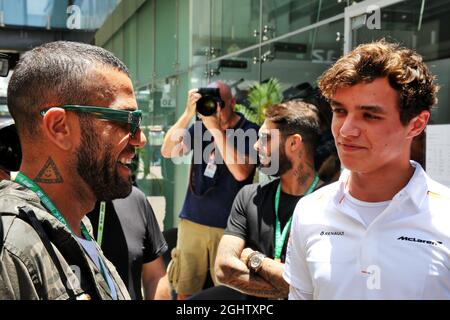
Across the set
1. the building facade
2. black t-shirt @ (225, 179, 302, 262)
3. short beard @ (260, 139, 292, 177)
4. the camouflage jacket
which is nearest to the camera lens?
the building facade

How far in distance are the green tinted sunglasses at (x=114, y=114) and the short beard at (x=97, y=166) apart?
3 centimetres

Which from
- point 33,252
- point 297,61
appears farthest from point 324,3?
point 33,252

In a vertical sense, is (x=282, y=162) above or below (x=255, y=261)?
above

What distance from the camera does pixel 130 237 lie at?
91.3 inches

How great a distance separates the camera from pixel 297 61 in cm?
443

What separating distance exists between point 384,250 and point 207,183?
2.64m

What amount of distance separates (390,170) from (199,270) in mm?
2808

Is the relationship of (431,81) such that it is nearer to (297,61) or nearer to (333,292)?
(333,292)

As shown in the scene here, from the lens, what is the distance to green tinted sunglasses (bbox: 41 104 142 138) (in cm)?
132

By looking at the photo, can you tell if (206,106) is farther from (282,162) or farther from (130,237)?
(130,237)

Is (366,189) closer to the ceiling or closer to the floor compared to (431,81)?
closer to the floor

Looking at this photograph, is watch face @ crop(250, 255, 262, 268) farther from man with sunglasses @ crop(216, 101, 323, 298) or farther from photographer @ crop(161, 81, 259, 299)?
photographer @ crop(161, 81, 259, 299)
